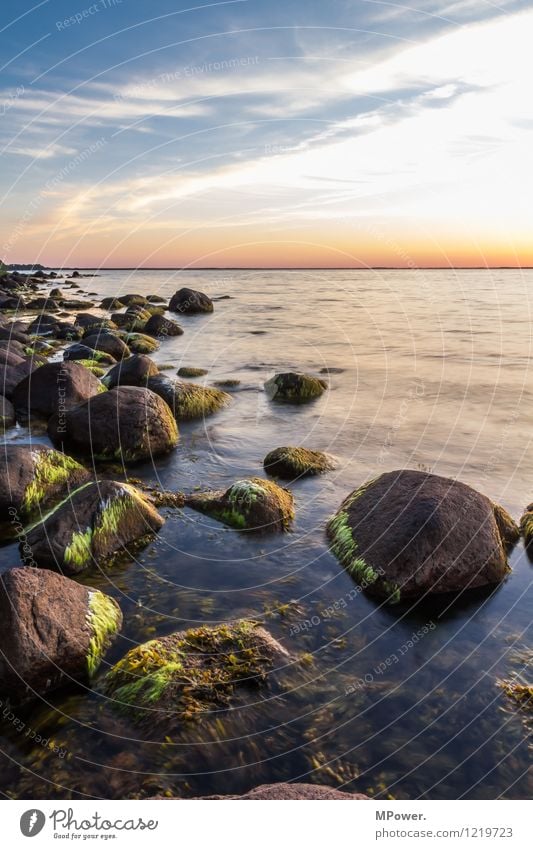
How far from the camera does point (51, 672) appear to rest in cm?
704

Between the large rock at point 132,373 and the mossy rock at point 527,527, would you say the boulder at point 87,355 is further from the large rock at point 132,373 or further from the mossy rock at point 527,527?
the mossy rock at point 527,527

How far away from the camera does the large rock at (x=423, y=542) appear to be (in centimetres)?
920

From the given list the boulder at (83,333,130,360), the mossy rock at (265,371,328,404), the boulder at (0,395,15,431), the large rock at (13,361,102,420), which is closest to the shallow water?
the boulder at (0,395,15,431)

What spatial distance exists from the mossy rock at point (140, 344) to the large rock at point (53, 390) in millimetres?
15489

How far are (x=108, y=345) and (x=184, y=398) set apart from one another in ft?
43.5

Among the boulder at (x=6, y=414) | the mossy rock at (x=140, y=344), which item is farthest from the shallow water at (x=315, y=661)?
the mossy rock at (x=140, y=344)

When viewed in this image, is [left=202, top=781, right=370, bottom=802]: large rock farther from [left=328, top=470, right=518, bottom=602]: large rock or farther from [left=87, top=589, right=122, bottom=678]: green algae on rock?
[left=328, top=470, right=518, bottom=602]: large rock

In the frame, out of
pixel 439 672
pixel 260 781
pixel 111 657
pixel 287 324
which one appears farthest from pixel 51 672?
pixel 287 324

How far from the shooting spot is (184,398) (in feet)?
66.3

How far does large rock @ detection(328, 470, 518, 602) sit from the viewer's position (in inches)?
362

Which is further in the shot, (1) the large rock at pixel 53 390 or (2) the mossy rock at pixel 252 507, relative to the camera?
(1) the large rock at pixel 53 390

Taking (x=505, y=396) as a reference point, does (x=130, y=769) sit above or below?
below

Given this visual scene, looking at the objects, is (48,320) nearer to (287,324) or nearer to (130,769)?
(287,324)

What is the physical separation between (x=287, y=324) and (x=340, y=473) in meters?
37.4
